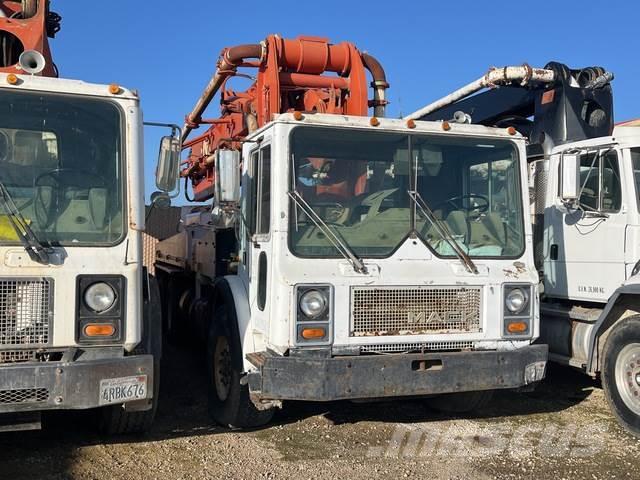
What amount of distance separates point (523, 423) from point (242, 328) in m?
2.67

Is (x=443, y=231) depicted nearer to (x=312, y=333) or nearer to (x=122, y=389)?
(x=312, y=333)

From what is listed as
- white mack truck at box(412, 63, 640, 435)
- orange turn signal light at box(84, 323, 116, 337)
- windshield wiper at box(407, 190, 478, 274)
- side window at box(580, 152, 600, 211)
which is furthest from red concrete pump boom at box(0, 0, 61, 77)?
side window at box(580, 152, 600, 211)

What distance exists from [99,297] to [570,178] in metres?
4.19

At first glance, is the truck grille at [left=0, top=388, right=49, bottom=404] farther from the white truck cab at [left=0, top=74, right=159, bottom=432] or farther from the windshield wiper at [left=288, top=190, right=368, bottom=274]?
the windshield wiper at [left=288, top=190, right=368, bottom=274]

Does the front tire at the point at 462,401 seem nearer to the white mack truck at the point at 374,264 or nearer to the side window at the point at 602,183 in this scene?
the white mack truck at the point at 374,264

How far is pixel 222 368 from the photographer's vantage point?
6.12 metres

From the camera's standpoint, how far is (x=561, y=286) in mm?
7109

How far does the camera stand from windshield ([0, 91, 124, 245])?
4.42m

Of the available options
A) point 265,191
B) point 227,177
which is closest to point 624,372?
point 265,191

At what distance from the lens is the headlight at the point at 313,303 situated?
4840 mm

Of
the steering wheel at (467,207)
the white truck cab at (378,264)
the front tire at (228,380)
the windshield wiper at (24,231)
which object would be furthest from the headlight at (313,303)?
the windshield wiper at (24,231)

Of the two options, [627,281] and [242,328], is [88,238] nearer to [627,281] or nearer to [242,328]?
[242,328]

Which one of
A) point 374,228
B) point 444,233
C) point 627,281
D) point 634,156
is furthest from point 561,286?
point 374,228

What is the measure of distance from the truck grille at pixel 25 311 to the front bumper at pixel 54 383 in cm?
21
